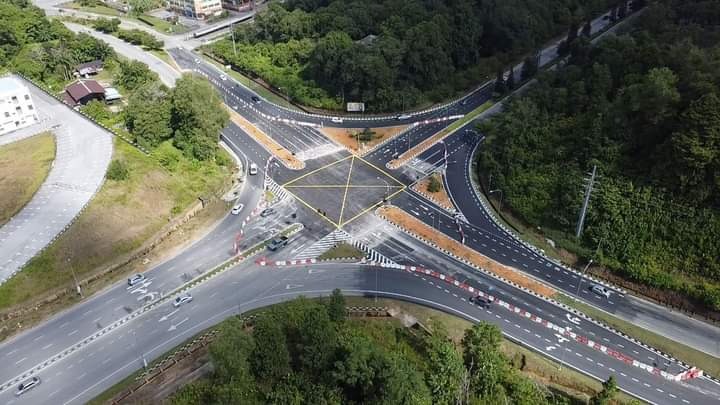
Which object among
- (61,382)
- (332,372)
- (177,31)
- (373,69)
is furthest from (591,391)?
(177,31)

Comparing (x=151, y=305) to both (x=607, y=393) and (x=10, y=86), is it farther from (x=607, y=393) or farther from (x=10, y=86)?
(x=10, y=86)

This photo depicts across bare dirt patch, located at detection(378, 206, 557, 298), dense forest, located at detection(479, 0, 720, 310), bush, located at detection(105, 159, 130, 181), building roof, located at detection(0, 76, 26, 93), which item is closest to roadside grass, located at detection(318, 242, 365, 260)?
bare dirt patch, located at detection(378, 206, 557, 298)

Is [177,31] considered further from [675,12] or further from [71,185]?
[675,12]

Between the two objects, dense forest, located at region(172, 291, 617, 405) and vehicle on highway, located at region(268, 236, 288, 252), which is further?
vehicle on highway, located at region(268, 236, 288, 252)

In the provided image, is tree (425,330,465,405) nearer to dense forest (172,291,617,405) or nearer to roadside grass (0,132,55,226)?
dense forest (172,291,617,405)

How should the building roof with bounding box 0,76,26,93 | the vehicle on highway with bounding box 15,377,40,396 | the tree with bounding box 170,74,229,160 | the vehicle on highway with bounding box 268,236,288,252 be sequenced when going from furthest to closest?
1. the building roof with bounding box 0,76,26,93
2. the tree with bounding box 170,74,229,160
3. the vehicle on highway with bounding box 268,236,288,252
4. the vehicle on highway with bounding box 15,377,40,396

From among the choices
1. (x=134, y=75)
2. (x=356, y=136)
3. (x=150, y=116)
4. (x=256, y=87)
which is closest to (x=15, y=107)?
(x=134, y=75)

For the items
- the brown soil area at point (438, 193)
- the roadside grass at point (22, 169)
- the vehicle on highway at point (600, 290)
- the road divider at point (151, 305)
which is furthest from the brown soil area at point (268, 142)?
the vehicle on highway at point (600, 290)

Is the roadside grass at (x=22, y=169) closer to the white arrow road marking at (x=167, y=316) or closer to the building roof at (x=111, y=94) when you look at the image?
the building roof at (x=111, y=94)
